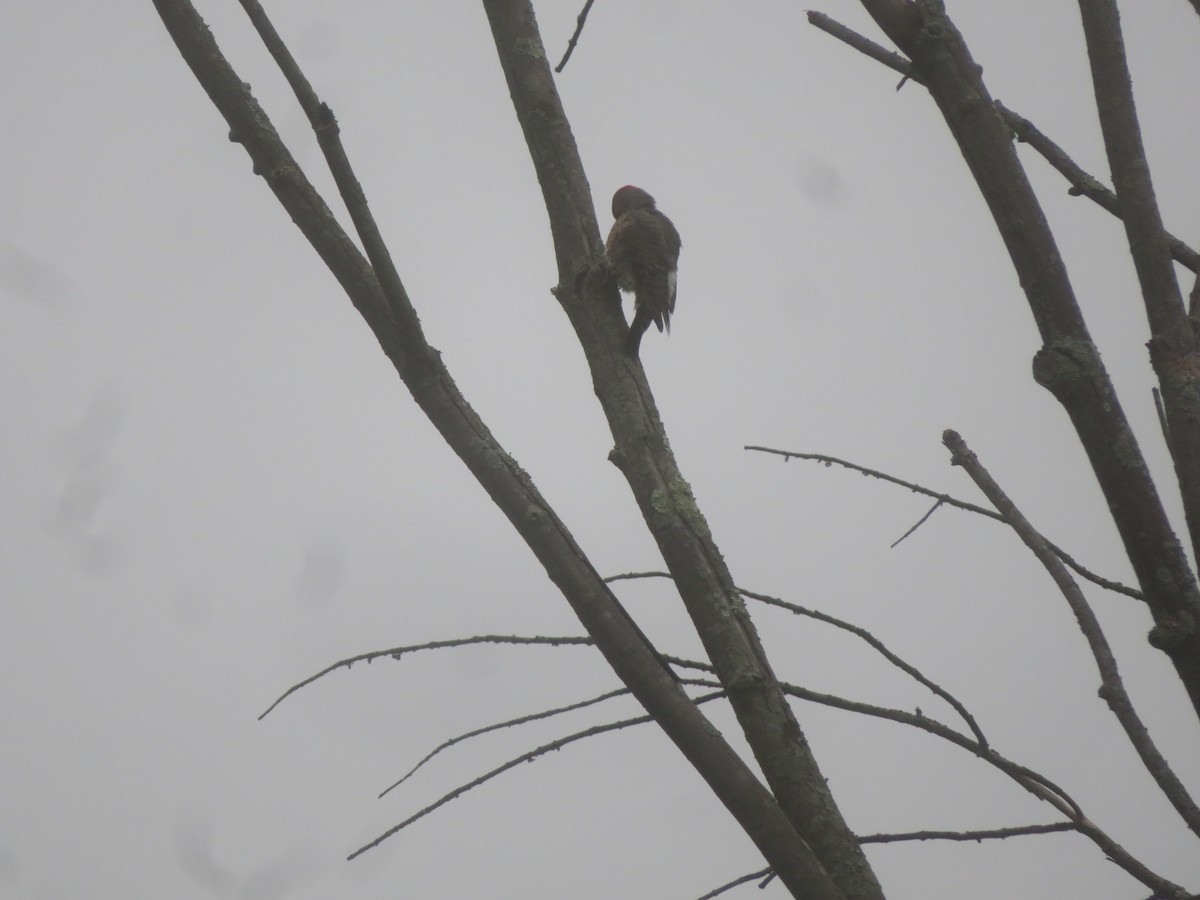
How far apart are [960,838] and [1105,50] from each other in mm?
1154

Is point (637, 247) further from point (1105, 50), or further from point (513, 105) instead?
point (1105, 50)

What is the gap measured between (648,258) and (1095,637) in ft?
6.40

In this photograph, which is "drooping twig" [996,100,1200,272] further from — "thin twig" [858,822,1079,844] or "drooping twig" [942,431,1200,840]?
"thin twig" [858,822,1079,844]

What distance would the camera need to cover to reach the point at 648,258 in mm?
3221

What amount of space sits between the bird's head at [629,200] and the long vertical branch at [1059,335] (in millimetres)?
2398

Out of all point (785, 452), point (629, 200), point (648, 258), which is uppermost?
point (629, 200)

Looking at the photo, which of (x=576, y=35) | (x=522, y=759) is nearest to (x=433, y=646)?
(x=522, y=759)

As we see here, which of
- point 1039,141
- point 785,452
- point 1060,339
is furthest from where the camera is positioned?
point 785,452

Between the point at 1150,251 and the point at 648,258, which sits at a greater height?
the point at 648,258

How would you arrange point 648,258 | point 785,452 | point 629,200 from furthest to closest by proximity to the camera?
point 629,200 → point 648,258 → point 785,452

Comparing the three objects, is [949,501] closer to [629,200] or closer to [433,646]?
[433,646]

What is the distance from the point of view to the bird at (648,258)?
3.11 meters

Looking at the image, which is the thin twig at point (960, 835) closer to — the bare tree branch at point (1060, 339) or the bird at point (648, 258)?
the bare tree branch at point (1060, 339)

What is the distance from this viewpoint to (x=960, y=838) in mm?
1575
